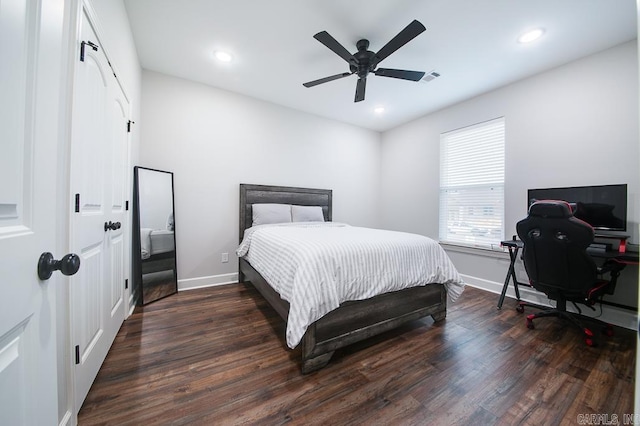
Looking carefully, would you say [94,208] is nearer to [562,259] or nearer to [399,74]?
[399,74]

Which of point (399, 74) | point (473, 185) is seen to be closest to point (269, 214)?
point (399, 74)

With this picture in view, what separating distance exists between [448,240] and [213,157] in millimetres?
3662

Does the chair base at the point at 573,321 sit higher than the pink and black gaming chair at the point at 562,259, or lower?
lower

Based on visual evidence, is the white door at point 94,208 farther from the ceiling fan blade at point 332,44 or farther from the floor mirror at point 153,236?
the ceiling fan blade at point 332,44

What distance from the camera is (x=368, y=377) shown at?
1.53m

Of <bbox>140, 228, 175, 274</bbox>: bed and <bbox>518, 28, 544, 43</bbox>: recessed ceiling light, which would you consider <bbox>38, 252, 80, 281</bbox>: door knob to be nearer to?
<bbox>140, 228, 175, 274</bbox>: bed

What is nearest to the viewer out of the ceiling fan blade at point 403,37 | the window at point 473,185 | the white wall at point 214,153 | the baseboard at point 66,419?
the baseboard at point 66,419

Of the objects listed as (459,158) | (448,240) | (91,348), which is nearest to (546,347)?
(448,240)

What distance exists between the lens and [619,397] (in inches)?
54.2

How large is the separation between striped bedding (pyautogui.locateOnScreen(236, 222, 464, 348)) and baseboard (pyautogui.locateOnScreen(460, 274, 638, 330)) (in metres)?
1.31

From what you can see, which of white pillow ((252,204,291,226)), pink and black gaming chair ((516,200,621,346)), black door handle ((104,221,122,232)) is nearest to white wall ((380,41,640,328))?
pink and black gaming chair ((516,200,621,346))

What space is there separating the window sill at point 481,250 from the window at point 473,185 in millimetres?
59

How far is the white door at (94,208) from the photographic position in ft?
3.86

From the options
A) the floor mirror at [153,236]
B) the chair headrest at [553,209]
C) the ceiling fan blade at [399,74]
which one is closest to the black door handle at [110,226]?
the floor mirror at [153,236]
